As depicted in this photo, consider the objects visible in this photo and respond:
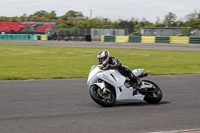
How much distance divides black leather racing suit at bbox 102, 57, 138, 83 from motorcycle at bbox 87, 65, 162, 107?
0.31 ft

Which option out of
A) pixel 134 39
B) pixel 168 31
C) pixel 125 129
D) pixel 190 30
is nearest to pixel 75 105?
pixel 125 129

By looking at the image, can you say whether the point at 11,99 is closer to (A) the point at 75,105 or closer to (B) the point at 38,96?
(B) the point at 38,96

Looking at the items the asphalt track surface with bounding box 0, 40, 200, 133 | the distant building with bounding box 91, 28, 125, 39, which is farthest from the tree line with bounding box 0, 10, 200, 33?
the asphalt track surface with bounding box 0, 40, 200, 133

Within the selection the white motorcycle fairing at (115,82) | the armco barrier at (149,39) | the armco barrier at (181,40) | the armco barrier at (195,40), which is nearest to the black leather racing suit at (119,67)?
the white motorcycle fairing at (115,82)

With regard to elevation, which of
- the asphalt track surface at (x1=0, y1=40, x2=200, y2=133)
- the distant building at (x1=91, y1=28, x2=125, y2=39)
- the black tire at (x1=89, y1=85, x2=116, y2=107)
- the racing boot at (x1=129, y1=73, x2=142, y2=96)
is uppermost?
the distant building at (x1=91, y1=28, x2=125, y2=39)

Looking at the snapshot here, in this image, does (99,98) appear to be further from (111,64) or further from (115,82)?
(111,64)

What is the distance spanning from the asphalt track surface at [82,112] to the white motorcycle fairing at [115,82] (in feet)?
0.74

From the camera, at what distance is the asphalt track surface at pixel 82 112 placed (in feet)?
18.6

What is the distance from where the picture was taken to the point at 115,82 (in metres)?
7.49

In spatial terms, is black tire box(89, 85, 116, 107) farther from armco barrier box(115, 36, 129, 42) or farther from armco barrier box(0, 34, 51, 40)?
armco barrier box(0, 34, 51, 40)

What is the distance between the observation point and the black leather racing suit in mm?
7355

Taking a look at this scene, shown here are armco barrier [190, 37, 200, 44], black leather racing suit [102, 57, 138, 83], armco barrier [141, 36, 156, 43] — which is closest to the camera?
black leather racing suit [102, 57, 138, 83]

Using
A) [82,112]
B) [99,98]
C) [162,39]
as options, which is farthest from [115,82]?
[162,39]

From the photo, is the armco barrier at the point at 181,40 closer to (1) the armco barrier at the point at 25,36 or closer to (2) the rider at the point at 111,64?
(1) the armco barrier at the point at 25,36
